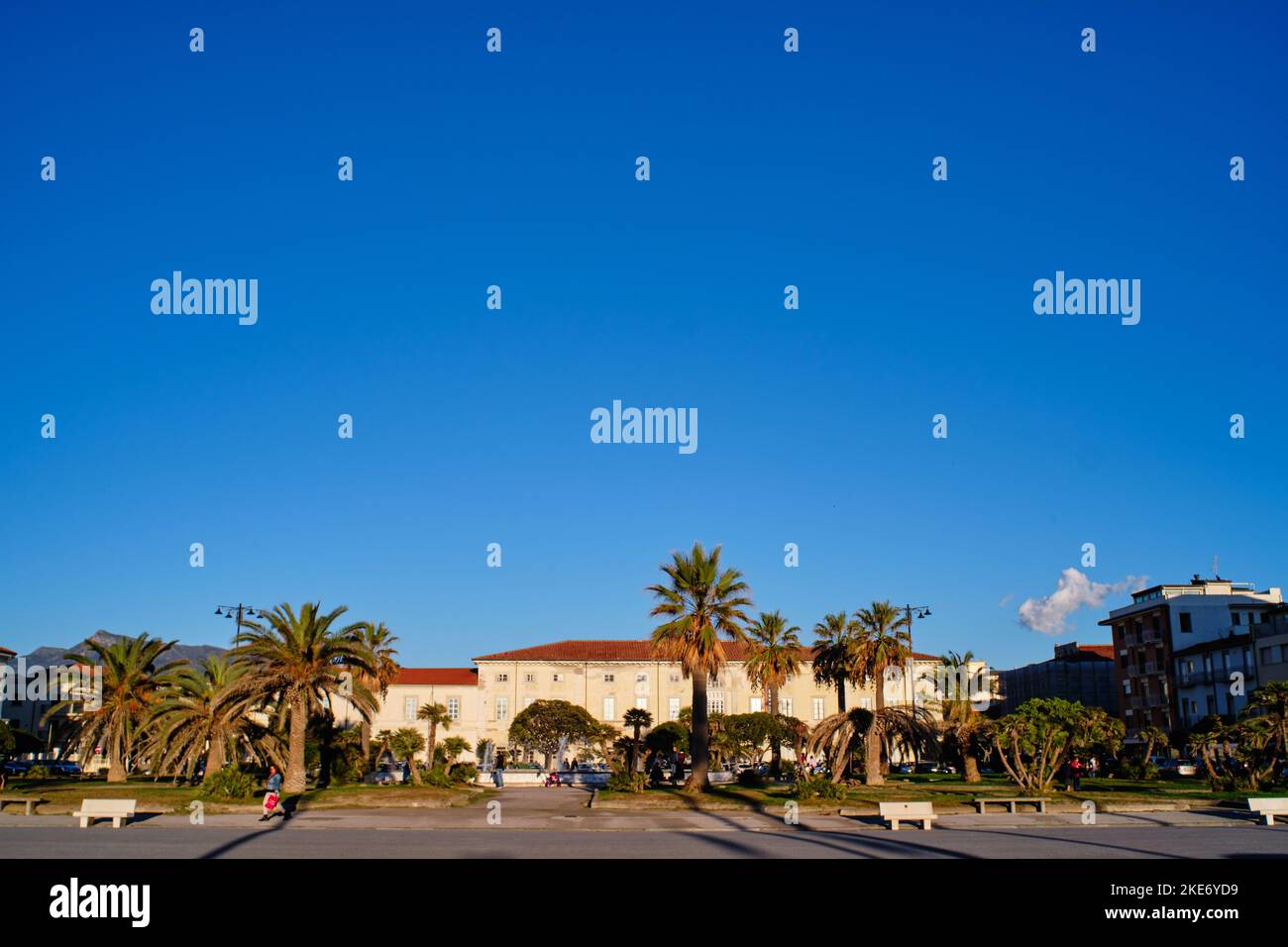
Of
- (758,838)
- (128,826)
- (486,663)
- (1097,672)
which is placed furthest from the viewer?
(1097,672)

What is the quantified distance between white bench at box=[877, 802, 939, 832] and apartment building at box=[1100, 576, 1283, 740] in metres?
53.4

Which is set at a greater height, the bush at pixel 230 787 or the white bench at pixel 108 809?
the white bench at pixel 108 809

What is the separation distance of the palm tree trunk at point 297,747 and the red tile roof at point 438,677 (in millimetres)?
53610

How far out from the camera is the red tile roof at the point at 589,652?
91188 mm

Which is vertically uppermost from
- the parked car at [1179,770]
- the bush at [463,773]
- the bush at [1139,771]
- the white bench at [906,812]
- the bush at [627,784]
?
the white bench at [906,812]

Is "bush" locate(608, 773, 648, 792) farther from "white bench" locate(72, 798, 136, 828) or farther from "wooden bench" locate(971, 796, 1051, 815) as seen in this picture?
"white bench" locate(72, 798, 136, 828)

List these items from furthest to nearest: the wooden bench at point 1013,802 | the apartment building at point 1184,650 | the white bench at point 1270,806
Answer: the apartment building at point 1184,650 → the wooden bench at point 1013,802 → the white bench at point 1270,806

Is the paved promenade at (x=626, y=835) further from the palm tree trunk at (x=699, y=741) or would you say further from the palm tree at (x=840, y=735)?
the palm tree at (x=840, y=735)

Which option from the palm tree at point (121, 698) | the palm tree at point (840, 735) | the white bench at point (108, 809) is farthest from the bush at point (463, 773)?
the white bench at point (108, 809)
